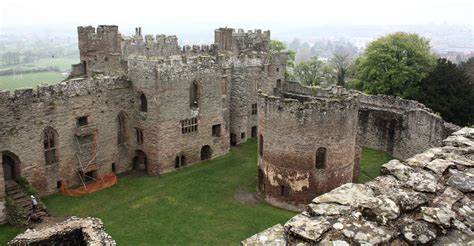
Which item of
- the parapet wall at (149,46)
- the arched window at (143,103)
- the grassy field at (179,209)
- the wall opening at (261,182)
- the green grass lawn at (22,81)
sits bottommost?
the grassy field at (179,209)

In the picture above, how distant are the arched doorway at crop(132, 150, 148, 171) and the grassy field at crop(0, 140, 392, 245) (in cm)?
122

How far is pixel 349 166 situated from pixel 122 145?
14474mm

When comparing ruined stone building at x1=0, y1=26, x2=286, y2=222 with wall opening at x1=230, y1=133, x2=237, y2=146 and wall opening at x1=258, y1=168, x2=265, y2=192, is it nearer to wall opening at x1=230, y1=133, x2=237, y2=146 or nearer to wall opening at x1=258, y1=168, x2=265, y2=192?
wall opening at x1=230, y1=133, x2=237, y2=146

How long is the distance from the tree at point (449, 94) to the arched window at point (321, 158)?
1853cm

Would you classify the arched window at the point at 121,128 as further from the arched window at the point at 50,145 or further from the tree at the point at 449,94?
the tree at the point at 449,94

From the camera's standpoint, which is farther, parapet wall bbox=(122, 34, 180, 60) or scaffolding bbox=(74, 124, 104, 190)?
parapet wall bbox=(122, 34, 180, 60)

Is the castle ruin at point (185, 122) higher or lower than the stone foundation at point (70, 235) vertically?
higher

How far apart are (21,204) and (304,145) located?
1482 cm

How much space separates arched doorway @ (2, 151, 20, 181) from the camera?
2380cm

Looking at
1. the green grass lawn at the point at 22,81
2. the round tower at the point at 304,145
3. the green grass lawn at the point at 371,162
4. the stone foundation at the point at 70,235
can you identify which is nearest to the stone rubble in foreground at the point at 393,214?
the stone foundation at the point at 70,235

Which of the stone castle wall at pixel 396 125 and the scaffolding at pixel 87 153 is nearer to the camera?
the scaffolding at pixel 87 153

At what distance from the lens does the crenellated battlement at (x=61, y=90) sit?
75.6 feet

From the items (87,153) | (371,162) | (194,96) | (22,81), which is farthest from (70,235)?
(22,81)

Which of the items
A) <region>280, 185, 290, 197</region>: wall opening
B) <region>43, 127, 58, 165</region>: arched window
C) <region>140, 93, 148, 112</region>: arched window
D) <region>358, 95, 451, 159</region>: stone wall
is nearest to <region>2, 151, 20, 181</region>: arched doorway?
<region>43, 127, 58, 165</region>: arched window
